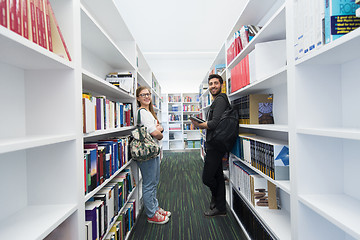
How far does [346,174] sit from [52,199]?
5.13ft

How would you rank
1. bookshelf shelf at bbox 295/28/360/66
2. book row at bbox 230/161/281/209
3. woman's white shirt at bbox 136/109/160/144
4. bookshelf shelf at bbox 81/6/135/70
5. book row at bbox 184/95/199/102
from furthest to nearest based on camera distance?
book row at bbox 184/95/199/102 → woman's white shirt at bbox 136/109/160/144 → book row at bbox 230/161/281/209 → bookshelf shelf at bbox 81/6/135/70 → bookshelf shelf at bbox 295/28/360/66

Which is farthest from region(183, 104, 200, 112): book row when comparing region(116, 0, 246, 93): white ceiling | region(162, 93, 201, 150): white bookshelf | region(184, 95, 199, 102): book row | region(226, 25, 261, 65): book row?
region(226, 25, 261, 65): book row

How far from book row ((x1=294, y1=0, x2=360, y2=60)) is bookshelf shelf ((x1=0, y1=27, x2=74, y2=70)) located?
3.94ft

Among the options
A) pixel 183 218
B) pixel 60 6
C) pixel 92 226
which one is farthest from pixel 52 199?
pixel 183 218

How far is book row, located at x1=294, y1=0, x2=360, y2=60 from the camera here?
0.66 m

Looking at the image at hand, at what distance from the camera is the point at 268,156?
1.18m

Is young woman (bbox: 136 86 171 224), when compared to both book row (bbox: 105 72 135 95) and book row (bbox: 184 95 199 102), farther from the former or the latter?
book row (bbox: 184 95 199 102)

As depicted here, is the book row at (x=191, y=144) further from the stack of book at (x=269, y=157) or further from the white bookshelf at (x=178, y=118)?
the stack of book at (x=269, y=157)

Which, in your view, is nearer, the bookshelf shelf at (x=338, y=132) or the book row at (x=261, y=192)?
the bookshelf shelf at (x=338, y=132)

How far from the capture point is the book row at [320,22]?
2.17 feet

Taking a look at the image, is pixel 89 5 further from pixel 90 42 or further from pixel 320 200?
pixel 320 200

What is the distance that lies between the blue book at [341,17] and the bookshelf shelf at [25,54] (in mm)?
1210

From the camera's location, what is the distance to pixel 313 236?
2.83 feet

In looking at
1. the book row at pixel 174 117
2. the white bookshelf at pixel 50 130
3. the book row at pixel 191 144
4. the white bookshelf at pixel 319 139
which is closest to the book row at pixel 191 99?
the book row at pixel 174 117
